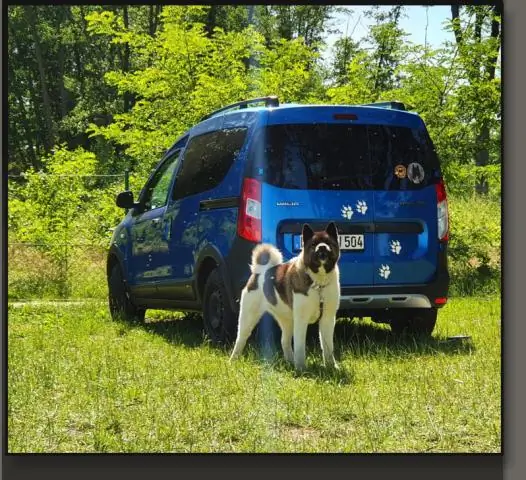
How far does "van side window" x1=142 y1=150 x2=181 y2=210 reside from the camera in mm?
8067

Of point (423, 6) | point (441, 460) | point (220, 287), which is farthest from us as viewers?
point (220, 287)

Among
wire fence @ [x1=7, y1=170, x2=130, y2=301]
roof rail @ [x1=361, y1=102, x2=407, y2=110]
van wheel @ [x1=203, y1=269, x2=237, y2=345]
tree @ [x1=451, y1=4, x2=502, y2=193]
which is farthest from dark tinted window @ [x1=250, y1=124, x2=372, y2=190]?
wire fence @ [x1=7, y1=170, x2=130, y2=301]

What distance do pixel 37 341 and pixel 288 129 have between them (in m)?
2.12

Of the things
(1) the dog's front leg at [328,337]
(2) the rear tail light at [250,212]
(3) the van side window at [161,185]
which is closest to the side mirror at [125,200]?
(3) the van side window at [161,185]

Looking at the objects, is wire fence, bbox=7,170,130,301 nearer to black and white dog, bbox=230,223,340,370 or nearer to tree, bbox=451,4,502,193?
black and white dog, bbox=230,223,340,370

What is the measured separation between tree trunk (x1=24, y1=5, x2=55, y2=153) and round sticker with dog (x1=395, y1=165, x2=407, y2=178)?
7.30 ft

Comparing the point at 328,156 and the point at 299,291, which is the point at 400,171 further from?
the point at 299,291

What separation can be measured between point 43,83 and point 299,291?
209 centimetres

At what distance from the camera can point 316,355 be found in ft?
23.9

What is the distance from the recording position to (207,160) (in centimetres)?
788

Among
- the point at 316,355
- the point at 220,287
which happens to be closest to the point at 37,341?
the point at 220,287

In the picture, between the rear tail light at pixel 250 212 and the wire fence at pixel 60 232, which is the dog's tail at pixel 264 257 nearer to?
the rear tail light at pixel 250 212

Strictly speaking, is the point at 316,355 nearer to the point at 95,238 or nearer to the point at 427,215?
the point at 427,215

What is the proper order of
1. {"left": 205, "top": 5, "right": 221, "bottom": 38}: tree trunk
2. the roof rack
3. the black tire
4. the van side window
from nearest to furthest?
1. {"left": 205, "top": 5, "right": 221, "bottom": 38}: tree trunk
2. the roof rack
3. the black tire
4. the van side window
